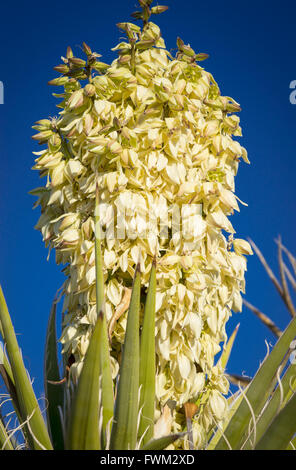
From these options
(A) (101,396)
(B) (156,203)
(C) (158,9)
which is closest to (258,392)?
(A) (101,396)

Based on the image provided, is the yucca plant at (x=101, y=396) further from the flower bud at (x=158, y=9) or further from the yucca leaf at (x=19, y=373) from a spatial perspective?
the flower bud at (x=158, y=9)

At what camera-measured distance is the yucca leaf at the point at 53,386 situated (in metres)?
1.38

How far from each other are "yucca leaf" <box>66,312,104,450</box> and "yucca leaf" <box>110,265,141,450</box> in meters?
0.04

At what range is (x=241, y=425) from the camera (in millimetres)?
1144

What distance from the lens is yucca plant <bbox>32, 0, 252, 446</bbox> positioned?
1.24 m

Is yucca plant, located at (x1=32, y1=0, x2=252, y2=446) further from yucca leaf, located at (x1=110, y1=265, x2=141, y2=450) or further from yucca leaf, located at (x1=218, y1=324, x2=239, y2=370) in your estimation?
yucca leaf, located at (x1=110, y1=265, x2=141, y2=450)

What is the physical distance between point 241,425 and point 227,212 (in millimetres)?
523

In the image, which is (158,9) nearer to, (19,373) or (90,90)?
(90,90)

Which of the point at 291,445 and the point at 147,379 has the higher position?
the point at 147,379

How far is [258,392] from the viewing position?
117 centimetres

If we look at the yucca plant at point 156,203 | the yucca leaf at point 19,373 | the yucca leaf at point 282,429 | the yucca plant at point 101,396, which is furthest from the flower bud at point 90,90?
the yucca leaf at point 282,429

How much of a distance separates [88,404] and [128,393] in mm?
96

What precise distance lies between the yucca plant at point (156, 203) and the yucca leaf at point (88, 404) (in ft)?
0.86

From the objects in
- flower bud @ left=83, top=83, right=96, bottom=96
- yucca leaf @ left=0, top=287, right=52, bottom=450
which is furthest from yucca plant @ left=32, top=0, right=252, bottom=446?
yucca leaf @ left=0, top=287, right=52, bottom=450
